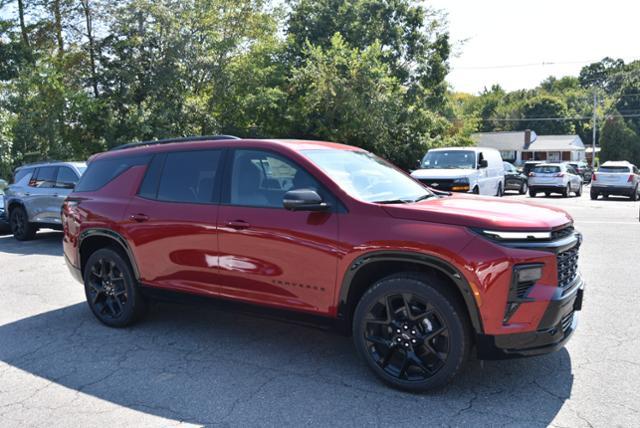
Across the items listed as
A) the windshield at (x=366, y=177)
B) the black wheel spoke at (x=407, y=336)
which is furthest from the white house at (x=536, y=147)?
the black wheel spoke at (x=407, y=336)

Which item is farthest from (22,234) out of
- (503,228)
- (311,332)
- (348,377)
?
(503,228)

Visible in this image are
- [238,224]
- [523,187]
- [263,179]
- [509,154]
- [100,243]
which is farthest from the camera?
[509,154]

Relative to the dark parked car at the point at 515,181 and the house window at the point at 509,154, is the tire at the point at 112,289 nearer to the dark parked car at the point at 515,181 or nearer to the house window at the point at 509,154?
the dark parked car at the point at 515,181

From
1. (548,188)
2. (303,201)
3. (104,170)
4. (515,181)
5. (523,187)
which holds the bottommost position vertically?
(523,187)

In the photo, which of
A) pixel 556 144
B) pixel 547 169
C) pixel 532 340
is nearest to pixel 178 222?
pixel 532 340

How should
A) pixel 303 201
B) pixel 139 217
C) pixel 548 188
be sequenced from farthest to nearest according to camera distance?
pixel 548 188 → pixel 139 217 → pixel 303 201

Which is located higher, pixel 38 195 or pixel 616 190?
pixel 38 195

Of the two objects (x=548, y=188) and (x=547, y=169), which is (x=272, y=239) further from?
(x=547, y=169)

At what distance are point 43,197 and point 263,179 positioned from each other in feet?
28.6

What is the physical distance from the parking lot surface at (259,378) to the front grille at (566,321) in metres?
0.43

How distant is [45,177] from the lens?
11320mm

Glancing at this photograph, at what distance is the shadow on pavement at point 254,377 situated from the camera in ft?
11.0

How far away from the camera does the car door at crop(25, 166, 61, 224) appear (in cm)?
1106

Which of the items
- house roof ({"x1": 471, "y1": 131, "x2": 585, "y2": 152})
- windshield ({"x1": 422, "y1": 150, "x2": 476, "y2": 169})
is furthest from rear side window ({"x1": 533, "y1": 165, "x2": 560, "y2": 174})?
house roof ({"x1": 471, "y1": 131, "x2": 585, "y2": 152})
